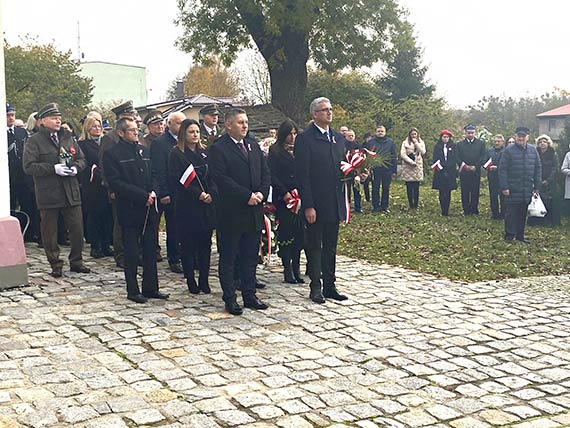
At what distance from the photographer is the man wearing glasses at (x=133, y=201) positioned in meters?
7.75

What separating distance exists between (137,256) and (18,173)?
175 inches

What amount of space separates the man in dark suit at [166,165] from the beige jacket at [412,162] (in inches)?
309

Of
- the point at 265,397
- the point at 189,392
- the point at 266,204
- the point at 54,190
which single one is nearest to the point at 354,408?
the point at 265,397

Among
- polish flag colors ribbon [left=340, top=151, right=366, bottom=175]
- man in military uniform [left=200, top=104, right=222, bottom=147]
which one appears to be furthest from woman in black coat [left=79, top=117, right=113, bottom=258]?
polish flag colors ribbon [left=340, top=151, right=366, bottom=175]

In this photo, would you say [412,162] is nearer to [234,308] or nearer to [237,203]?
[237,203]

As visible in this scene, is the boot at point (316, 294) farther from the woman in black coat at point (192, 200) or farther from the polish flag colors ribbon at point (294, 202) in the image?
the woman in black coat at point (192, 200)

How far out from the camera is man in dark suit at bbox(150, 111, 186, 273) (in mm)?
9125

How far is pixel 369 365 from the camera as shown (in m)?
5.93

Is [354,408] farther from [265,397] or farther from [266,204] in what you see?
[266,204]

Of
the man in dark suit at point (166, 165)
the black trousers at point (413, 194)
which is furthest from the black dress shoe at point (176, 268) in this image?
the black trousers at point (413, 194)

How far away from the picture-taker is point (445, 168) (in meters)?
15.9

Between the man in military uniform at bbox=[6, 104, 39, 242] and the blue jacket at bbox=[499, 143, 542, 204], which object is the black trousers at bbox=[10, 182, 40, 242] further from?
the blue jacket at bbox=[499, 143, 542, 204]

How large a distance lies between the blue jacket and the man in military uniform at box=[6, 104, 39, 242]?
748cm

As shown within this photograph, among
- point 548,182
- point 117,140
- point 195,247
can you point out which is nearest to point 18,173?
point 117,140
